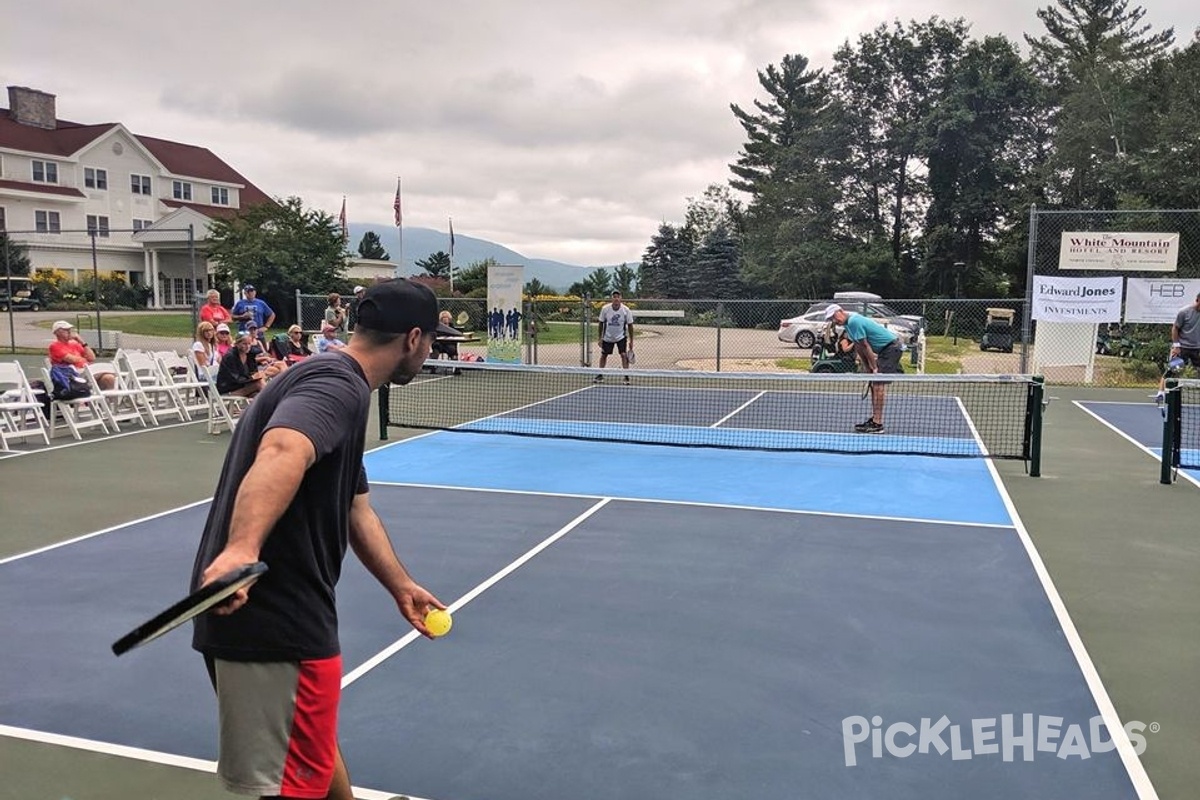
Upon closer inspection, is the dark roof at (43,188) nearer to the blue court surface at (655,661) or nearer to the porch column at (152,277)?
the porch column at (152,277)

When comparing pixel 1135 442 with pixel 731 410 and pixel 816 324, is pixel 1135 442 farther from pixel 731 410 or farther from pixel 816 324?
pixel 816 324

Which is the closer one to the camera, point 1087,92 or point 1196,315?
point 1196,315

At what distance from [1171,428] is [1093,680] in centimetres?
567

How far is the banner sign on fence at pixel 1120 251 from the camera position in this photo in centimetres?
1692

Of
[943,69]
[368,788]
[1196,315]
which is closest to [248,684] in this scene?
[368,788]

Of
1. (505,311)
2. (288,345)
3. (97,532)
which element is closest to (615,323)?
(505,311)

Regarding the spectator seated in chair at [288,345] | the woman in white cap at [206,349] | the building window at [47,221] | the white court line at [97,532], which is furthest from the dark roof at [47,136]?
the white court line at [97,532]

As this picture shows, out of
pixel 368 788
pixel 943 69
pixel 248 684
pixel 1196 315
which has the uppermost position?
pixel 943 69

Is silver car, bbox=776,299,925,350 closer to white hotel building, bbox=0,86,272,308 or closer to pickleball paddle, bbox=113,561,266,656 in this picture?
pickleball paddle, bbox=113,561,266,656

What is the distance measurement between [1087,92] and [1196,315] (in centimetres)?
2760

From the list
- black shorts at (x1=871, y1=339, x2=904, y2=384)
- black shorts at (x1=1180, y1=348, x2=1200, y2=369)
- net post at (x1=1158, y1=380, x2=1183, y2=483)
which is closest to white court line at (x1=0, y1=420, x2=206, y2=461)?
black shorts at (x1=871, y1=339, x2=904, y2=384)

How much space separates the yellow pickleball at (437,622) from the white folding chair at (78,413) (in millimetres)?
10219

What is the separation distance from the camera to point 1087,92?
118ft

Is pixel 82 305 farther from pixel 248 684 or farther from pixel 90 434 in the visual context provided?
pixel 248 684
